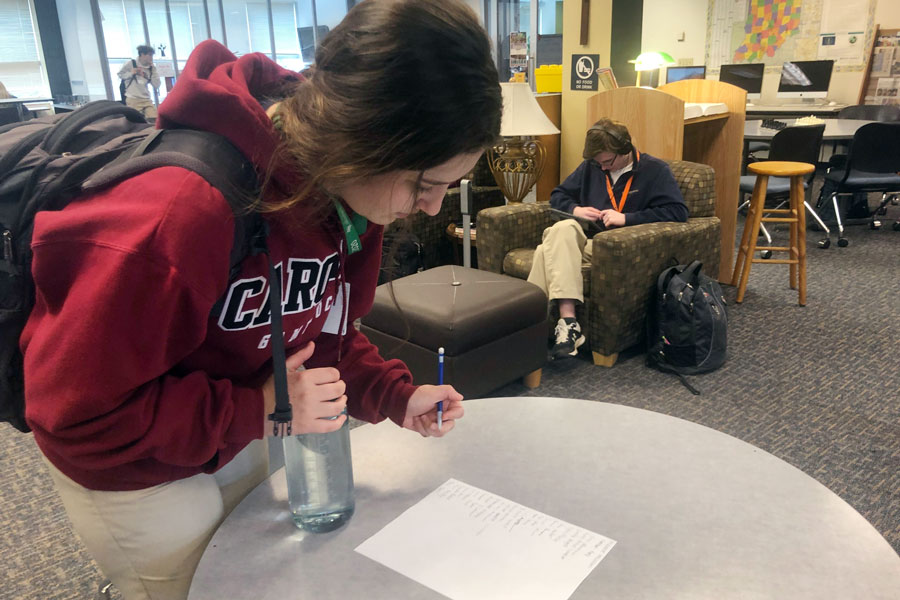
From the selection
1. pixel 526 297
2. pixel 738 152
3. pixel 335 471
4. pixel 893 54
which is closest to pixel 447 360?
pixel 526 297

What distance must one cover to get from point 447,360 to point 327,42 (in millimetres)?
1663

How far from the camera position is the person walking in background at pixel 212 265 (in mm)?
632

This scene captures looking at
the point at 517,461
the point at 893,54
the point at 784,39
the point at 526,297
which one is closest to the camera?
the point at 517,461

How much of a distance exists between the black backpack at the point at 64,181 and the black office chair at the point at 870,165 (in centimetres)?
494

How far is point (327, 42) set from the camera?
74 centimetres

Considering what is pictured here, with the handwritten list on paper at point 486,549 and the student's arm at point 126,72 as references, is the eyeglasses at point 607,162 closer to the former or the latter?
the handwritten list on paper at point 486,549

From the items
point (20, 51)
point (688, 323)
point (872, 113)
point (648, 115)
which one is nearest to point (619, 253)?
point (688, 323)

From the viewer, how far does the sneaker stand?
2762 mm

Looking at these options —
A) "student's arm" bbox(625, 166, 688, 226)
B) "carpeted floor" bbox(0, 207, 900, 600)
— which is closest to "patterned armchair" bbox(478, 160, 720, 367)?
"student's arm" bbox(625, 166, 688, 226)

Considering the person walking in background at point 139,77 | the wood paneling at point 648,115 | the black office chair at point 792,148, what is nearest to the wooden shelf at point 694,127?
the wood paneling at point 648,115

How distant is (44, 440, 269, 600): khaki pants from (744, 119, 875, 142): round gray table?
16.0 feet

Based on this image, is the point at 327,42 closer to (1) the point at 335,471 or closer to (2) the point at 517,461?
(1) the point at 335,471

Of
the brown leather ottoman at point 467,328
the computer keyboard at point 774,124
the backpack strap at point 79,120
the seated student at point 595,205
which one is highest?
the backpack strap at point 79,120

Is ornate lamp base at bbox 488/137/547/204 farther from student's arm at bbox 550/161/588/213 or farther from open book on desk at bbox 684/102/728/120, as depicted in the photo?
open book on desk at bbox 684/102/728/120
